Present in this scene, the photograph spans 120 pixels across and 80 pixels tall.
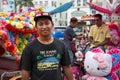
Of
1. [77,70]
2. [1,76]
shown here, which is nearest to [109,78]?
[77,70]

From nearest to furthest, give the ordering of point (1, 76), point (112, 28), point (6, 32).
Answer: point (1, 76), point (6, 32), point (112, 28)

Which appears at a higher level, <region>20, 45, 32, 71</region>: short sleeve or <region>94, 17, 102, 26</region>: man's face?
<region>94, 17, 102, 26</region>: man's face

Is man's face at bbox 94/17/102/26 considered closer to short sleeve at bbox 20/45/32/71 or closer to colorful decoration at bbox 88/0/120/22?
colorful decoration at bbox 88/0/120/22

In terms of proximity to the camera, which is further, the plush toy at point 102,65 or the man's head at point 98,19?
the man's head at point 98,19

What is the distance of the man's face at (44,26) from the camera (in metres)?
3.08

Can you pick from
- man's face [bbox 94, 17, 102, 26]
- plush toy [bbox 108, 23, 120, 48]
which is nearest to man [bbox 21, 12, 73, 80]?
plush toy [bbox 108, 23, 120, 48]

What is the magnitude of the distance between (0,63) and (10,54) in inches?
11.4

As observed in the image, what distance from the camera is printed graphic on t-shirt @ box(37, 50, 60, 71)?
304 cm

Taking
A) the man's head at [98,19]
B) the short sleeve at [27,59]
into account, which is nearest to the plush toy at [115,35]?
the man's head at [98,19]

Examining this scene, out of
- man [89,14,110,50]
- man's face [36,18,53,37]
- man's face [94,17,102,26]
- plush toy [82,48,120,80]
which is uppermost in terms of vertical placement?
man's face [36,18,53,37]

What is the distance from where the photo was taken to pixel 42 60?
10.0ft

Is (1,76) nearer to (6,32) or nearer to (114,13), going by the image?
(6,32)

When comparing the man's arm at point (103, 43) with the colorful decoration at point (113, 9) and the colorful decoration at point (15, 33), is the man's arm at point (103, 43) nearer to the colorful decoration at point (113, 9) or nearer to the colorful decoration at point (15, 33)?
Result: the colorful decoration at point (113, 9)

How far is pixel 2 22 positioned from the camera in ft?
15.9
